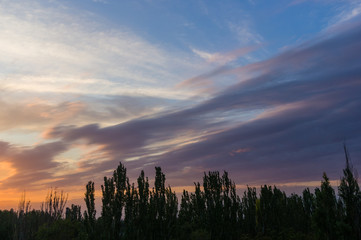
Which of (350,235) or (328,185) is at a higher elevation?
(328,185)

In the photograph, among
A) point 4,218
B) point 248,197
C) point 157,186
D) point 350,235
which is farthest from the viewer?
point 4,218

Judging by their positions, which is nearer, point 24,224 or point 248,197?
point 24,224

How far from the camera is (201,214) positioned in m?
51.0

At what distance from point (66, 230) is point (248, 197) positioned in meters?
37.2

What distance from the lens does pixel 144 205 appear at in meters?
34.9

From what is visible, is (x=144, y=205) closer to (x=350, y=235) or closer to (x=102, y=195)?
(x=102, y=195)

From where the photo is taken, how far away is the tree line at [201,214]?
29.3 meters

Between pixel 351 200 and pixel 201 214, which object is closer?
pixel 351 200

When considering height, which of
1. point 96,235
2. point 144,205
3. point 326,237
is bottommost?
point 326,237

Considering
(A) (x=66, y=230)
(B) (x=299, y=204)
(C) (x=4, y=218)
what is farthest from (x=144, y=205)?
(C) (x=4, y=218)

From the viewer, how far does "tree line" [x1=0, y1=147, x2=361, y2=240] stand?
29.3 metres

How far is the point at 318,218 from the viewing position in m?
30.1

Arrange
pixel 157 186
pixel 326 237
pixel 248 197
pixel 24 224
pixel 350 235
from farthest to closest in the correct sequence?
pixel 248 197 < pixel 24 224 < pixel 157 186 < pixel 326 237 < pixel 350 235

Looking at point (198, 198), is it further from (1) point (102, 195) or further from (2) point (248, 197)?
(1) point (102, 195)
